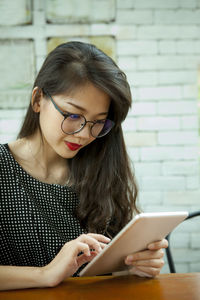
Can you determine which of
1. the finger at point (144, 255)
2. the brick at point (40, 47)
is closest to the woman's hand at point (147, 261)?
the finger at point (144, 255)

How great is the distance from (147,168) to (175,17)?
97 cm

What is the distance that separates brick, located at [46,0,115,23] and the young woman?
113cm

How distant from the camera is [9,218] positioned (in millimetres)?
1158

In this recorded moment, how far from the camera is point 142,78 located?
7.47 ft

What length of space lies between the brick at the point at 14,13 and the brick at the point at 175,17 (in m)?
0.81

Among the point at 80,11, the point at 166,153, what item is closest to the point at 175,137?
the point at 166,153

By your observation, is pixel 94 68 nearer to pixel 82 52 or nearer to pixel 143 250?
pixel 82 52

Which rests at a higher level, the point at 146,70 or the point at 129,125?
the point at 146,70

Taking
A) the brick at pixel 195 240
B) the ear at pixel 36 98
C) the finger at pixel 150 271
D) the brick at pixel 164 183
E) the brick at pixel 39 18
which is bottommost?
the brick at pixel 195 240

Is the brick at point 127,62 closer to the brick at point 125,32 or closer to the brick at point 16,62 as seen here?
the brick at point 125,32

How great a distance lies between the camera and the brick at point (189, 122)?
2.29 m

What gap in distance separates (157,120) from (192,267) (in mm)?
972

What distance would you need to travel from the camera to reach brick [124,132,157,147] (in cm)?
229

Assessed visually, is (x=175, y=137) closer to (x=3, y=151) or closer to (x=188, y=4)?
(x=188, y=4)
